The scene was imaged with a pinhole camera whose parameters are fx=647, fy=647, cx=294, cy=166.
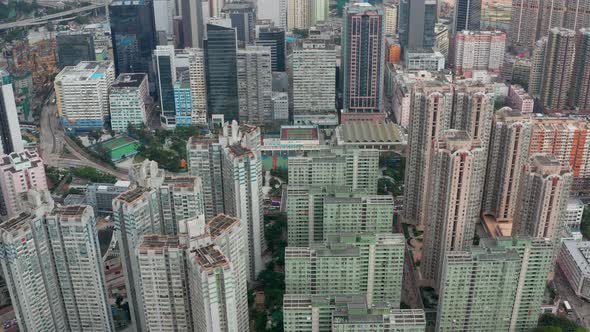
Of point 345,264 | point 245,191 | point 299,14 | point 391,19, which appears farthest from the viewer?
point 299,14

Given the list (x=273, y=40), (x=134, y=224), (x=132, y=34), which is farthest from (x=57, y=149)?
(x=134, y=224)

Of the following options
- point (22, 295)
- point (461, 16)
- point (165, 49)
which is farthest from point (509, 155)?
point (461, 16)

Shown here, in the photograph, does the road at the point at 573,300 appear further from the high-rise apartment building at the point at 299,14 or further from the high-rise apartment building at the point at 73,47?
the high-rise apartment building at the point at 299,14

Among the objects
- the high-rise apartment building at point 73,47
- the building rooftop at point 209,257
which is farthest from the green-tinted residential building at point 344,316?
the high-rise apartment building at point 73,47

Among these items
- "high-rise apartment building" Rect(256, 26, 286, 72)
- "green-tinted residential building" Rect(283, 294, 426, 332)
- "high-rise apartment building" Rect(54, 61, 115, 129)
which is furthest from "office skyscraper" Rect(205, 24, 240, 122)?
"green-tinted residential building" Rect(283, 294, 426, 332)

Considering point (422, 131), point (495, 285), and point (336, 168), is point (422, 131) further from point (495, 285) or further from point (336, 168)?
point (495, 285)

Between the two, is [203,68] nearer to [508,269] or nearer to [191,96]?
[191,96]

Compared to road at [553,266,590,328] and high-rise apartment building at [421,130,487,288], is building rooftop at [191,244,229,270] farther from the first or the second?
road at [553,266,590,328]
